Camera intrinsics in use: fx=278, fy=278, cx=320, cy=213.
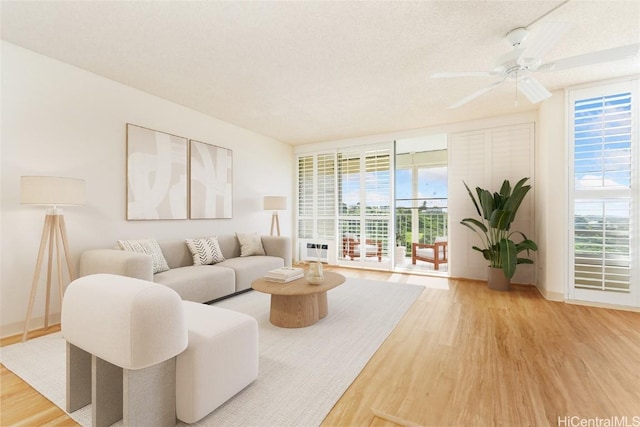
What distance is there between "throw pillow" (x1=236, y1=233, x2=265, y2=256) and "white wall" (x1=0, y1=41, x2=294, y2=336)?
688 millimetres

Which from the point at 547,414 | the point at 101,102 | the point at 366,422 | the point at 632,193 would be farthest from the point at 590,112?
the point at 101,102

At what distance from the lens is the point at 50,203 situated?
7.75ft

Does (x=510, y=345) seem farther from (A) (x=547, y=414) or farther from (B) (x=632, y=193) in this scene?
(B) (x=632, y=193)

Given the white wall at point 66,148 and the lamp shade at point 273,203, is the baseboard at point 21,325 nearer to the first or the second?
the white wall at point 66,148

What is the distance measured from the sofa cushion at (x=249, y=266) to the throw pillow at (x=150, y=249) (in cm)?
67

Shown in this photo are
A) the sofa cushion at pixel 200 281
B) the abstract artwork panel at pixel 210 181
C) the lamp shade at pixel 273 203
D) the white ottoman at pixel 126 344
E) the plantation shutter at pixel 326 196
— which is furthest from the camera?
the plantation shutter at pixel 326 196

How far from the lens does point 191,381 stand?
1414mm

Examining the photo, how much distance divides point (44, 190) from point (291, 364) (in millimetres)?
2531

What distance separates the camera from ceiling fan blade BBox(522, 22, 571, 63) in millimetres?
1730

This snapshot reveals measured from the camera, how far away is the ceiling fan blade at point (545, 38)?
1.73 m

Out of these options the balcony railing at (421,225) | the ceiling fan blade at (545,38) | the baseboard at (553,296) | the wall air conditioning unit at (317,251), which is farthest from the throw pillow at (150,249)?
the balcony railing at (421,225)

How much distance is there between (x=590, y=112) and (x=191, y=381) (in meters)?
4.86

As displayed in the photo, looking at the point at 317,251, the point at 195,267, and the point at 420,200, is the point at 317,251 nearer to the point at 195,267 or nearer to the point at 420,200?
the point at 420,200

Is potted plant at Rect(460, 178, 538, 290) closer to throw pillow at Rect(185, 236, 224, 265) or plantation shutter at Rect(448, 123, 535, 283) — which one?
plantation shutter at Rect(448, 123, 535, 283)
